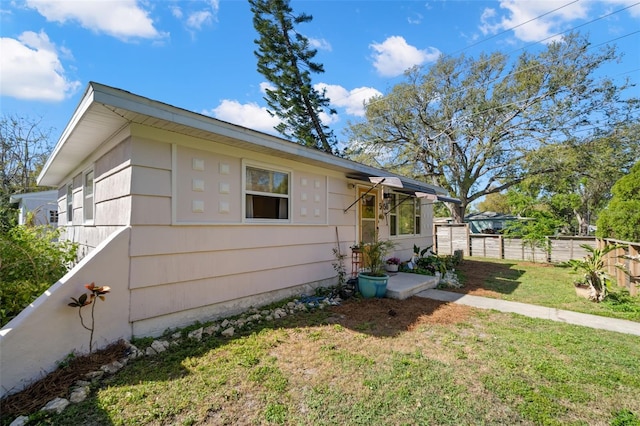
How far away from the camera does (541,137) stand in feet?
52.7

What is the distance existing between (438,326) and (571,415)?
196 cm

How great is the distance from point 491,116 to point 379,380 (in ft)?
60.7

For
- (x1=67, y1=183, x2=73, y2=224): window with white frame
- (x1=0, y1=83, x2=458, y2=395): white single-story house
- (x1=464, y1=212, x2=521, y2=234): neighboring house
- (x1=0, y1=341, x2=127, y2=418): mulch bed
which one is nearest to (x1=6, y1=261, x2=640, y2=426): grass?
(x1=0, y1=341, x2=127, y2=418): mulch bed

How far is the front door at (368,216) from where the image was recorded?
7.41 meters

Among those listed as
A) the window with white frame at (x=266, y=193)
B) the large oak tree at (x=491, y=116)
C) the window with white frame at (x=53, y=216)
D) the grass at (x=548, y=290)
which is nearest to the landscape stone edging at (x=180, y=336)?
the window with white frame at (x=266, y=193)

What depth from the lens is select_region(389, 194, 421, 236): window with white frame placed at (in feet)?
28.8

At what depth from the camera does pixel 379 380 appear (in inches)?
109

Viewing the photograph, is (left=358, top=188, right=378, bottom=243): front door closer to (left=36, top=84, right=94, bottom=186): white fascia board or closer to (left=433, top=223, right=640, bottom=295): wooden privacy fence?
(left=36, top=84, right=94, bottom=186): white fascia board

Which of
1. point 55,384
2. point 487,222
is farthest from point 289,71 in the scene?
point 487,222

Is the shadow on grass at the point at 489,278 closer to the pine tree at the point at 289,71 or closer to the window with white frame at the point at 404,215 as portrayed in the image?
the window with white frame at the point at 404,215

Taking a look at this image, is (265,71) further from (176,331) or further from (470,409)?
(470,409)

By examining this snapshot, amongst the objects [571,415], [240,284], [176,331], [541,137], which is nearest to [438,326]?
[571,415]

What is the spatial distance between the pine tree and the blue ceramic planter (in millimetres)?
12922

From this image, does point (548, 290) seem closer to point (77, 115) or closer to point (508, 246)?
point (508, 246)
